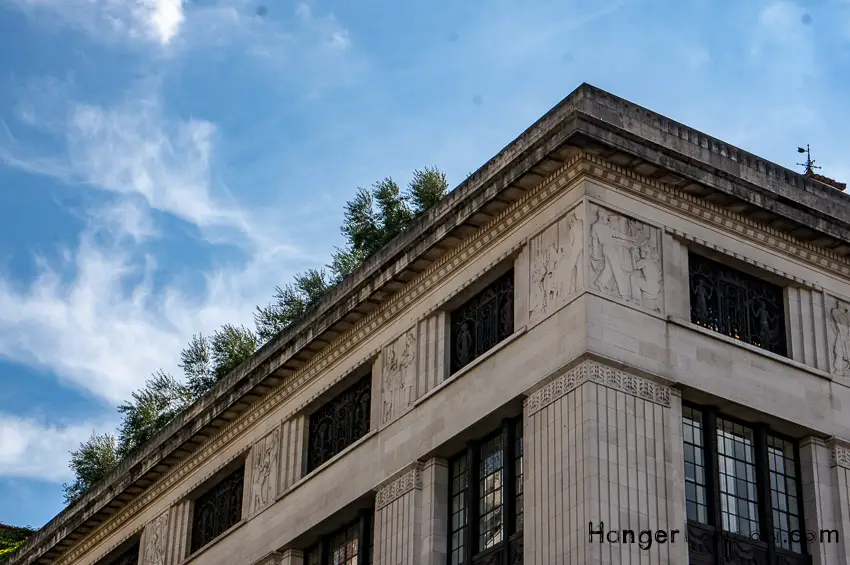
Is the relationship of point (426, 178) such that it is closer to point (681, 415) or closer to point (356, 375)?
point (356, 375)

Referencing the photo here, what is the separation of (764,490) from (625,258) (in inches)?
197

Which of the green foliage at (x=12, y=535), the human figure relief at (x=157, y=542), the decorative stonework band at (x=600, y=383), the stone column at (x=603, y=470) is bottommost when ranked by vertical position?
the stone column at (x=603, y=470)

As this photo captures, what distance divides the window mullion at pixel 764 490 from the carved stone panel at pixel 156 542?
1719 cm

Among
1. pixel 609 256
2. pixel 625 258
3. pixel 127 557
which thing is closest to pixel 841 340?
pixel 625 258

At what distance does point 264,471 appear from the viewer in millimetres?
41719

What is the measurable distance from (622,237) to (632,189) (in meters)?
1.13

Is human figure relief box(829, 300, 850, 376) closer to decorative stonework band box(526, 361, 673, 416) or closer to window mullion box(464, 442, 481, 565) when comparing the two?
decorative stonework band box(526, 361, 673, 416)

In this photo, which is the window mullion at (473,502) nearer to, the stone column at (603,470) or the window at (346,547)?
the stone column at (603,470)

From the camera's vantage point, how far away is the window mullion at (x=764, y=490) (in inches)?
1293

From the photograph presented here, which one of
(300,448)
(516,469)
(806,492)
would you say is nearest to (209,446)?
(300,448)

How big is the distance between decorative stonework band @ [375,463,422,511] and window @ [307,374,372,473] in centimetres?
210

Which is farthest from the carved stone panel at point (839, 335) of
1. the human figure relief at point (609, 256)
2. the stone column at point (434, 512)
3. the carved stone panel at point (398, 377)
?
the carved stone panel at point (398, 377)

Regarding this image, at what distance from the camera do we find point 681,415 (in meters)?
32.9

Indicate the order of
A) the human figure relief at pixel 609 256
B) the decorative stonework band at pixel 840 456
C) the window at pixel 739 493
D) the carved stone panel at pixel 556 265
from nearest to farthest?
the window at pixel 739 493, the human figure relief at pixel 609 256, the carved stone panel at pixel 556 265, the decorative stonework band at pixel 840 456
